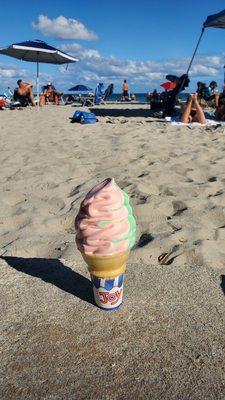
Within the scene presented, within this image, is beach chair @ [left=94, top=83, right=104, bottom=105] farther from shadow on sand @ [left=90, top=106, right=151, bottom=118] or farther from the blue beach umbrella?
the blue beach umbrella

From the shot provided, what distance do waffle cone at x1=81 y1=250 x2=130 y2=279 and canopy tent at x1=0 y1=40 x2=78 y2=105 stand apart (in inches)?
Answer: 525

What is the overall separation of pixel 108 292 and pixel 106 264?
0.18 meters

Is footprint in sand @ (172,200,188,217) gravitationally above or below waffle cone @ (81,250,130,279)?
below

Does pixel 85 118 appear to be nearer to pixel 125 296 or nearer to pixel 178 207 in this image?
pixel 178 207

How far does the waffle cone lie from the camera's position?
1.65 meters

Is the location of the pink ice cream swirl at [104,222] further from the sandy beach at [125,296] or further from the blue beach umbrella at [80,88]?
the blue beach umbrella at [80,88]

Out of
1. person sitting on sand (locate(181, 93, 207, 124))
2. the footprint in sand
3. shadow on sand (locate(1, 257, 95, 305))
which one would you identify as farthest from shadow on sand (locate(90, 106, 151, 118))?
shadow on sand (locate(1, 257, 95, 305))

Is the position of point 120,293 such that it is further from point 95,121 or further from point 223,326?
point 95,121

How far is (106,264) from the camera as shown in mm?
1671

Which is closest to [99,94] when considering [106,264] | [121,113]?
[121,113]

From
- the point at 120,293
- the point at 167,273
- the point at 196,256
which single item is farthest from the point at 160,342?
the point at 196,256

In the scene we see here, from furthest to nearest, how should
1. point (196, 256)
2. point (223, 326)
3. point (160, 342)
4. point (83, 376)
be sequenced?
1. point (196, 256)
2. point (223, 326)
3. point (160, 342)
4. point (83, 376)

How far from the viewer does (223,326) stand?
173 cm

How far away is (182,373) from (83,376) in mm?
371
